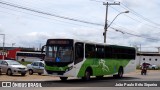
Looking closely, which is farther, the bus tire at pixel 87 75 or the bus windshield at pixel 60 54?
the bus tire at pixel 87 75

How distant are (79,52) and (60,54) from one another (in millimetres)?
1479

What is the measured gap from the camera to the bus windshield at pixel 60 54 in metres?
25.0

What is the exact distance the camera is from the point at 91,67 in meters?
27.6

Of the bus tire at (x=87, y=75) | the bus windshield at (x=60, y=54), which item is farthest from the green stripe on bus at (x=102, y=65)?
the bus windshield at (x=60, y=54)

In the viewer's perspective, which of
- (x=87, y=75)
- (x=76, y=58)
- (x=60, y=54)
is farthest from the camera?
(x=87, y=75)

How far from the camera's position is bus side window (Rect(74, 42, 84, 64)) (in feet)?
83.6

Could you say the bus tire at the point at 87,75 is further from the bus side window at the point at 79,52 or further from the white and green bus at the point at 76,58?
the bus side window at the point at 79,52

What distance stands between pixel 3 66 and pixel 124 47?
448 inches

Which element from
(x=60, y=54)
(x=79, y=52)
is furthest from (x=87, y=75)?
(x=60, y=54)

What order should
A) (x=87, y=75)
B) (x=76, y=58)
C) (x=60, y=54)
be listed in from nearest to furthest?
(x=60, y=54) < (x=76, y=58) < (x=87, y=75)

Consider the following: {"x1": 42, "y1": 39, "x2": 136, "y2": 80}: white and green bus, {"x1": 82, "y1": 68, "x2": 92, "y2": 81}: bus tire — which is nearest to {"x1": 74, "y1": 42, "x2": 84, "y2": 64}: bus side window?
{"x1": 42, "y1": 39, "x2": 136, "y2": 80}: white and green bus

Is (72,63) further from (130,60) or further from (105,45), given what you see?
(130,60)

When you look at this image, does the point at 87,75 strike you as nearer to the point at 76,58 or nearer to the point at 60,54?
the point at 76,58

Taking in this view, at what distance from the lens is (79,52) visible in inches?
1020
